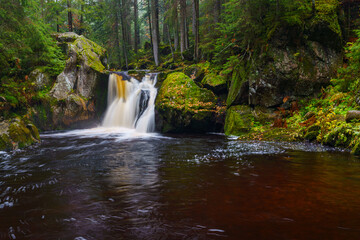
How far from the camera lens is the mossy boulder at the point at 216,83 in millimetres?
12703

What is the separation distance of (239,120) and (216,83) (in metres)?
3.33

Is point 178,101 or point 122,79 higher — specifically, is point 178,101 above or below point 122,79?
below

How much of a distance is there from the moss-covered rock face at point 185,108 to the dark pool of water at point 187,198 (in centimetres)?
603

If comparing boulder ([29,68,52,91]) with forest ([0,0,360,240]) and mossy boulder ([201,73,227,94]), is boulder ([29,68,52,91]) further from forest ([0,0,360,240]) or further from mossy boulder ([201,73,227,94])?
mossy boulder ([201,73,227,94])

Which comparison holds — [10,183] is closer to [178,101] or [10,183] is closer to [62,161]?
[62,161]

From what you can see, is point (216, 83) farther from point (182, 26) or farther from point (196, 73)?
point (182, 26)

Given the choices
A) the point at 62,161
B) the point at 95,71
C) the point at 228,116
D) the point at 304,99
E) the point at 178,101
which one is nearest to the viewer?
the point at 62,161

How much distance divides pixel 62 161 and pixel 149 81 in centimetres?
1136

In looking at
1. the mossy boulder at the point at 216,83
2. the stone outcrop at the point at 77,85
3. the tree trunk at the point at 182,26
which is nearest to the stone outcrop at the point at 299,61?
the mossy boulder at the point at 216,83

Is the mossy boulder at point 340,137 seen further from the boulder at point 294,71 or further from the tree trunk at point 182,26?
the tree trunk at point 182,26

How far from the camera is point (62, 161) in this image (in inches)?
246

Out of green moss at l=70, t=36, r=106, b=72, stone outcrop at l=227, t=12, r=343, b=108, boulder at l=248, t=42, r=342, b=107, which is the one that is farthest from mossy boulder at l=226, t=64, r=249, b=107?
green moss at l=70, t=36, r=106, b=72

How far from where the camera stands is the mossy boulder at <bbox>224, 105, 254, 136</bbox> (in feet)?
33.3

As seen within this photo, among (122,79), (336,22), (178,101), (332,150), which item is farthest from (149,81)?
(332,150)
